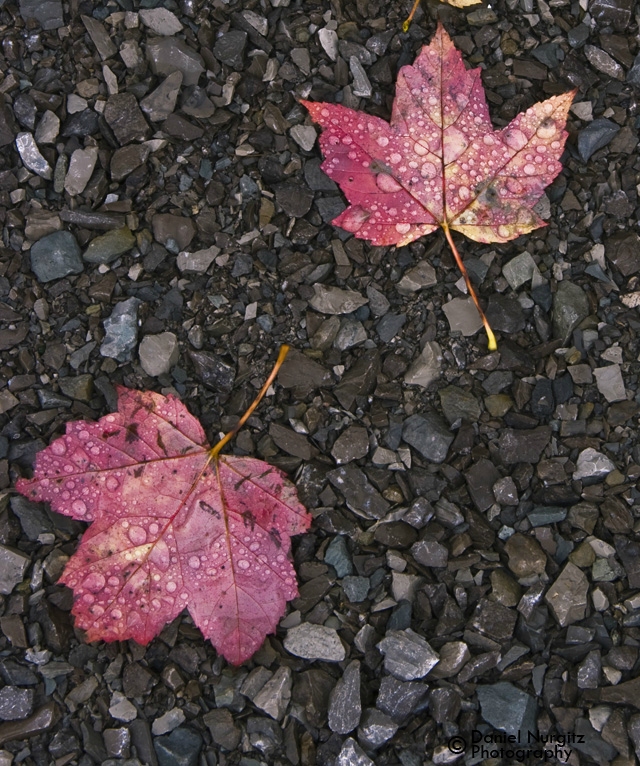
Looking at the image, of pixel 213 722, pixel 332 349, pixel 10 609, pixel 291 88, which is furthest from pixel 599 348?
pixel 10 609

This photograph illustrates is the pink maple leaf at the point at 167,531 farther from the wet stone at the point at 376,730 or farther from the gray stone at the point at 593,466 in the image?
the gray stone at the point at 593,466

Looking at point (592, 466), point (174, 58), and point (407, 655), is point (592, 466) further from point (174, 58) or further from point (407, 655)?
point (174, 58)

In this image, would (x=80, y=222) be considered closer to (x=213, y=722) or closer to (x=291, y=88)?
(x=291, y=88)

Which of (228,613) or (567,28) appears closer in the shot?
(228,613)

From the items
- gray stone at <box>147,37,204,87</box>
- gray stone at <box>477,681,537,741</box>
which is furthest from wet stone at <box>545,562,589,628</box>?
gray stone at <box>147,37,204,87</box>

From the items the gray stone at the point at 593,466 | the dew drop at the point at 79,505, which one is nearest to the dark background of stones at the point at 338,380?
the gray stone at the point at 593,466
